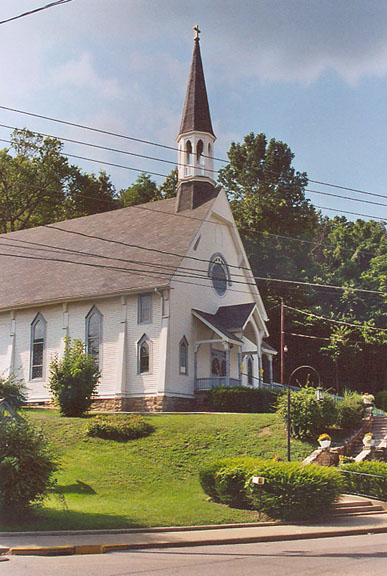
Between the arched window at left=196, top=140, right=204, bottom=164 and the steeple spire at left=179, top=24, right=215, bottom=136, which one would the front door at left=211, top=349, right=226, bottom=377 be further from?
the steeple spire at left=179, top=24, right=215, bottom=136

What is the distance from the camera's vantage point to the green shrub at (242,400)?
97.9 ft

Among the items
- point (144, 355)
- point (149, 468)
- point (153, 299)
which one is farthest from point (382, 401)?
point (149, 468)

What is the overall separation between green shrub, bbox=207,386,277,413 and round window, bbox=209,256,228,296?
6613 mm

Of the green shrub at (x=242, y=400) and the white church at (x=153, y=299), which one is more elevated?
the white church at (x=153, y=299)

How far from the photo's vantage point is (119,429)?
24000 mm

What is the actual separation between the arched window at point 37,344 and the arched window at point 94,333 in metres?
2.90

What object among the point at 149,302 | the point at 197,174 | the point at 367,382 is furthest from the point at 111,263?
the point at 367,382

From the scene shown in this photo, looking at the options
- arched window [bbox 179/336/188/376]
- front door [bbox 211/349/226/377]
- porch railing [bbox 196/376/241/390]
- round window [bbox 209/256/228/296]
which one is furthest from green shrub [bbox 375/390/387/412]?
arched window [bbox 179/336/188/376]

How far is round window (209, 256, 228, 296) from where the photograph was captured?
35.2 metres

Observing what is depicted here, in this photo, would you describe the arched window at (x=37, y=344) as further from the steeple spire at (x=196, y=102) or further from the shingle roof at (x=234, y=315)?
the steeple spire at (x=196, y=102)

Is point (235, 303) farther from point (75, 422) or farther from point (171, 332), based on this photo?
point (75, 422)

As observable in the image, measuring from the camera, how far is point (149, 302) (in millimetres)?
31359

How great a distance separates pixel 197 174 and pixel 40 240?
10990 millimetres

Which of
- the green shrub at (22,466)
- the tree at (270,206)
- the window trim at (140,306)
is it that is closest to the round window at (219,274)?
the window trim at (140,306)
